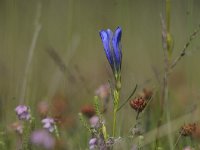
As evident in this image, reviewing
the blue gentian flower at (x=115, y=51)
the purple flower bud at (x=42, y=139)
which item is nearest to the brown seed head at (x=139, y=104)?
the blue gentian flower at (x=115, y=51)

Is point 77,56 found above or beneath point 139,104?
above

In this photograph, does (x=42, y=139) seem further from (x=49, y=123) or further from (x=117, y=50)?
(x=117, y=50)

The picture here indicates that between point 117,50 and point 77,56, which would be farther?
point 77,56

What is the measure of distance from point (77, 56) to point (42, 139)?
453cm

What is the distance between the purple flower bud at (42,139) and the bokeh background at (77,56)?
0.30m

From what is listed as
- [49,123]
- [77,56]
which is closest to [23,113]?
[49,123]

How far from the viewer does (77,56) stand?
6676mm

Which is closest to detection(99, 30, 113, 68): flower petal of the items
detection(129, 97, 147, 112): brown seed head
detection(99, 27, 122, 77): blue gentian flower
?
detection(99, 27, 122, 77): blue gentian flower

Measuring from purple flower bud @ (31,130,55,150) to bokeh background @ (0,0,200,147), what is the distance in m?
0.30

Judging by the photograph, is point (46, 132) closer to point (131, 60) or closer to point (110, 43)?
point (110, 43)

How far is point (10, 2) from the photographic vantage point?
3.59 m

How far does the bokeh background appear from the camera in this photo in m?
3.15

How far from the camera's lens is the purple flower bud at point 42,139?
2.12 m

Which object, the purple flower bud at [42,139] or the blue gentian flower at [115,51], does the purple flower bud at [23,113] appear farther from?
the blue gentian flower at [115,51]
